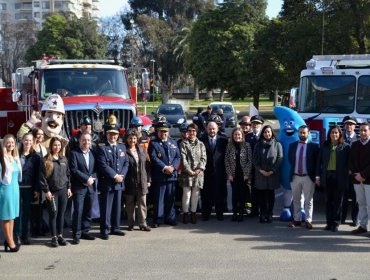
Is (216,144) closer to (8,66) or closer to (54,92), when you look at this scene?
(54,92)

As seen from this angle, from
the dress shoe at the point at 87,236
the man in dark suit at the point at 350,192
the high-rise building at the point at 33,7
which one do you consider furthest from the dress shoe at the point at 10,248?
the high-rise building at the point at 33,7

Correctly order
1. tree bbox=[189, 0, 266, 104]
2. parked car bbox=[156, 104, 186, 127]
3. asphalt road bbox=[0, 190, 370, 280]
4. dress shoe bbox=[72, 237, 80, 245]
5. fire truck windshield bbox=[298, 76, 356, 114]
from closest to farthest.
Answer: asphalt road bbox=[0, 190, 370, 280], dress shoe bbox=[72, 237, 80, 245], fire truck windshield bbox=[298, 76, 356, 114], parked car bbox=[156, 104, 186, 127], tree bbox=[189, 0, 266, 104]

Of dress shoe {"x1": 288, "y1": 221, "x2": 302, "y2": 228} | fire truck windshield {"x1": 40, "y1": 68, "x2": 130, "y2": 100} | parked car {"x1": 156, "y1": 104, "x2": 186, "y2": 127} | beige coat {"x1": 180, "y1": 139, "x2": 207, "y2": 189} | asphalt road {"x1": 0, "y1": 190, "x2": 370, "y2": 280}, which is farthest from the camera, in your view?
parked car {"x1": 156, "y1": 104, "x2": 186, "y2": 127}

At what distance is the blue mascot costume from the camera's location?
9.80m

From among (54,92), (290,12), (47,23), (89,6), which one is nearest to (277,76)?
(290,12)

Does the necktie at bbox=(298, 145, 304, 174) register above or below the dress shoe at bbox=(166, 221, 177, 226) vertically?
above

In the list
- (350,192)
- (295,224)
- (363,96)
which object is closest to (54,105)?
(295,224)

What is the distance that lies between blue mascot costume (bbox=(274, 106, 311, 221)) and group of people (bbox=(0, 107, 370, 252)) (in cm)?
26

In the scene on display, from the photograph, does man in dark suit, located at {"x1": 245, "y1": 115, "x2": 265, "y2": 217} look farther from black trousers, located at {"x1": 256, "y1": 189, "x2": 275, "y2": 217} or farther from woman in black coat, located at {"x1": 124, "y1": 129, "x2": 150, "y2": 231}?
woman in black coat, located at {"x1": 124, "y1": 129, "x2": 150, "y2": 231}

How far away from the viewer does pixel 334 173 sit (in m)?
9.02

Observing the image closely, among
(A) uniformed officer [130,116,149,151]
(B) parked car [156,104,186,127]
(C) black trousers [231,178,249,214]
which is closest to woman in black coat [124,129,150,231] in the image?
(A) uniformed officer [130,116,149,151]

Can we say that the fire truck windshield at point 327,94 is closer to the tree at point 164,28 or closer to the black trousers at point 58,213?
the black trousers at point 58,213

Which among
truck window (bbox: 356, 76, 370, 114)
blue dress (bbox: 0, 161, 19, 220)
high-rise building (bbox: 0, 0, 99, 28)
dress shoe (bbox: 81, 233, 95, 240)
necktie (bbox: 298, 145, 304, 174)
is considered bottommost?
dress shoe (bbox: 81, 233, 95, 240)

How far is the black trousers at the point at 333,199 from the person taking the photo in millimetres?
9008
